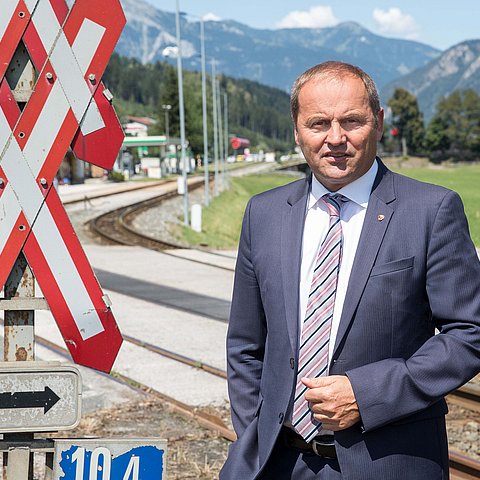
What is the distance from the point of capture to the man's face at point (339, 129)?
2.66 meters

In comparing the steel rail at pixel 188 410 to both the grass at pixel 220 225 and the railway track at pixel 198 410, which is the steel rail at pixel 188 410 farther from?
the grass at pixel 220 225

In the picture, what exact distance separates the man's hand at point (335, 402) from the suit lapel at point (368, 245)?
11 centimetres

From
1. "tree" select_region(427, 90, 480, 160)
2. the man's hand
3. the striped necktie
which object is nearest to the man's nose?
the striped necktie

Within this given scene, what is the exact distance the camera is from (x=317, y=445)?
2.66m

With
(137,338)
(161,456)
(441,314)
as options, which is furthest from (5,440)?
(137,338)

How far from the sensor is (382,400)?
8.25 feet

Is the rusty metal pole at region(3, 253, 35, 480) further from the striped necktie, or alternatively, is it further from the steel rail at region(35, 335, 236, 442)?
the steel rail at region(35, 335, 236, 442)

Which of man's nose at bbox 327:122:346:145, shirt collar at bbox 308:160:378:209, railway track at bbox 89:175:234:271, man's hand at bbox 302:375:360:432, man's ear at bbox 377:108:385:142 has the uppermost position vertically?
man's ear at bbox 377:108:385:142

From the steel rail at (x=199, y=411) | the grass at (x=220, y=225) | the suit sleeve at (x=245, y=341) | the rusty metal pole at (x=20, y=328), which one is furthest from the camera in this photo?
the grass at (x=220, y=225)

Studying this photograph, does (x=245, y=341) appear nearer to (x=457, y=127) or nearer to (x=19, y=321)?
(x=19, y=321)

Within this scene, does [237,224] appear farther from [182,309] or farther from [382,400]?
[382,400]

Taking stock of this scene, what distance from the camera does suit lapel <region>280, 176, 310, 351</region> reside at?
106 inches

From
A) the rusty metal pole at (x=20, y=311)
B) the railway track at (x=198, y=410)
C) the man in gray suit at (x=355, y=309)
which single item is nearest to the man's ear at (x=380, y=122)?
the man in gray suit at (x=355, y=309)

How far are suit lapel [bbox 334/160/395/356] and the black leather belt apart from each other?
29 centimetres
